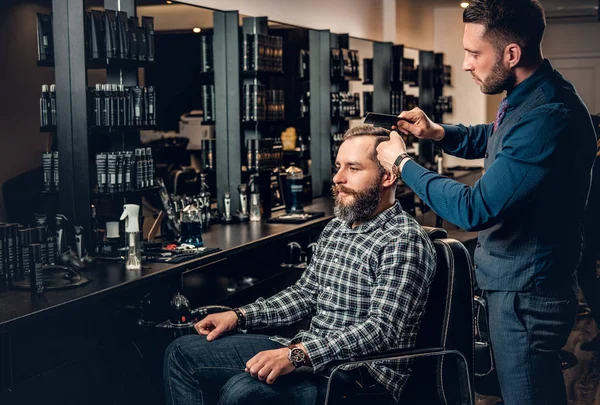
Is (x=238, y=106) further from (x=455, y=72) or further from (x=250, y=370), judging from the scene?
(x=455, y=72)

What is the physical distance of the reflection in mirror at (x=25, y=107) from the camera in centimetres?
382

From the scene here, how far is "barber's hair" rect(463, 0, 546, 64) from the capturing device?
88.7 inches

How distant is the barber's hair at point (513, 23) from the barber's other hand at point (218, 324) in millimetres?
1222

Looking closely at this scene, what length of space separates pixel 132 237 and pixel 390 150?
1.49 metres

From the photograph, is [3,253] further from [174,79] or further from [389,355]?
[174,79]

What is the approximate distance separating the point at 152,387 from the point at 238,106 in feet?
7.25

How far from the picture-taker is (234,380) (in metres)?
2.39

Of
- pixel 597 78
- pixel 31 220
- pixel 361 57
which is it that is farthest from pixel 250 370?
pixel 597 78

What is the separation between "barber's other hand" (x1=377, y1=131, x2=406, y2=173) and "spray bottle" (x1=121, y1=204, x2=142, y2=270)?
1.37m

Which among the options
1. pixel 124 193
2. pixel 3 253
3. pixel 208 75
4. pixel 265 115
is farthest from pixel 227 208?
pixel 3 253

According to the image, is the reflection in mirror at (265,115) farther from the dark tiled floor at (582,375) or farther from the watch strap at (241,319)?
the watch strap at (241,319)

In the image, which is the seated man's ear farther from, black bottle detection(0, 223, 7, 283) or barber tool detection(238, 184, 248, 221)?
barber tool detection(238, 184, 248, 221)

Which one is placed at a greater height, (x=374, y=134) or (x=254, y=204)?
(x=374, y=134)

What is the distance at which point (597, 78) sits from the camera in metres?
11.1
